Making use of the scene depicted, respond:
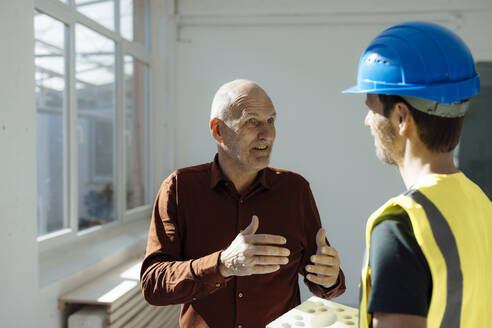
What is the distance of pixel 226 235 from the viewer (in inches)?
61.9

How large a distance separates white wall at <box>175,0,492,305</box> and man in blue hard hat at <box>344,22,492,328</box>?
325 centimetres

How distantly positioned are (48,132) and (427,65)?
21.4 feet

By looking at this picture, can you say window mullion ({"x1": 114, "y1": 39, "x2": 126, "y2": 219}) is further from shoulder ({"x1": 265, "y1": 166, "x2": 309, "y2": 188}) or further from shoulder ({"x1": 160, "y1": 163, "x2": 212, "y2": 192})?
shoulder ({"x1": 265, "y1": 166, "x2": 309, "y2": 188})

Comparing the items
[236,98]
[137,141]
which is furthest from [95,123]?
[236,98]

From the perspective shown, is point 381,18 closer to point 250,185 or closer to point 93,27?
point 93,27

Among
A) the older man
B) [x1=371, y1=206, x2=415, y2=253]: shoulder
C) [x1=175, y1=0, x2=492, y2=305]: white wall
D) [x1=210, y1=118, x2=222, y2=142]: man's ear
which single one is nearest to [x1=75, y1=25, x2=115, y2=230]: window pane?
[x1=175, y1=0, x2=492, y2=305]: white wall

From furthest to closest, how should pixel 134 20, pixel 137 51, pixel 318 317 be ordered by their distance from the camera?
pixel 134 20 → pixel 137 51 → pixel 318 317

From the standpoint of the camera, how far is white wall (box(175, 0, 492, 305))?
4.00 m

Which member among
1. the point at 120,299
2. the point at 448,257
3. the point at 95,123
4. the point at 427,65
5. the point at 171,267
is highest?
the point at 95,123

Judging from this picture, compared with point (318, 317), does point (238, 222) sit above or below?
above

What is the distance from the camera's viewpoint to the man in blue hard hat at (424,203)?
684 millimetres

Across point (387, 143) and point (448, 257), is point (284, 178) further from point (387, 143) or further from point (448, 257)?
point (448, 257)

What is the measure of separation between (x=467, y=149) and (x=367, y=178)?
992 mm

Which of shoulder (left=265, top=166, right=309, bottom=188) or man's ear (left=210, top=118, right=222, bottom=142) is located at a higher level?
man's ear (left=210, top=118, right=222, bottom=142)
